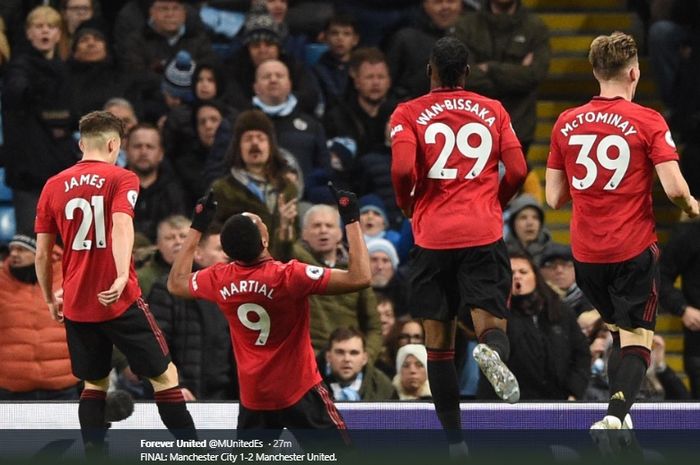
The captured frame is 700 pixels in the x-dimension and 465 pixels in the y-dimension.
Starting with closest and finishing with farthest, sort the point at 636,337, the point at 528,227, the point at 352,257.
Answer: the point at 352,257
the point at 636,337
the point at 528,227

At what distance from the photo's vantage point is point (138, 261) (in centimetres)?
1324

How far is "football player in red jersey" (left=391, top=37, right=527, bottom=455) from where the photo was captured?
984cm

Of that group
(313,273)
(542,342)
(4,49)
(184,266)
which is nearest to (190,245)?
(184,266)

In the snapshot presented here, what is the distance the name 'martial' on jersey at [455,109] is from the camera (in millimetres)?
9859

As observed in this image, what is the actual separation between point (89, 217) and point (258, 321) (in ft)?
4.00

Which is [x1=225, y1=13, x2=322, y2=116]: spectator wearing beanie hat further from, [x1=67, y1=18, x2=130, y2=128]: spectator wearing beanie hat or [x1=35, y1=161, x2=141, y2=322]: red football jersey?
[x1=35, y1=161, x2=141, y2=322]: red football jersey

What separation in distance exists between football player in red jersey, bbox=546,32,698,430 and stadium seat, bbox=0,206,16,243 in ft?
19.8

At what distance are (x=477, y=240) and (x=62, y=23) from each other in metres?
6.67

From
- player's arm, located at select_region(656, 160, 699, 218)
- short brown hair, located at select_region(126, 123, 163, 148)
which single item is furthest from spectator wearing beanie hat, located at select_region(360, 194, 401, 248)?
player's arm, located at select_region(656, 160, 699, 218)

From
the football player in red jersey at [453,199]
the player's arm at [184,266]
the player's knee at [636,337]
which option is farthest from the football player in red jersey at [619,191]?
the player's arm at [184,266]

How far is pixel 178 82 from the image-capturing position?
50.2 ft

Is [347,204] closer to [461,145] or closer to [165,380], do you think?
[461,145]

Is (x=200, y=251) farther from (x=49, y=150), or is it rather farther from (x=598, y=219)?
(x=598, y=219)

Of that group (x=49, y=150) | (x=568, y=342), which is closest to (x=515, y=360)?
(x=568, y=342)
